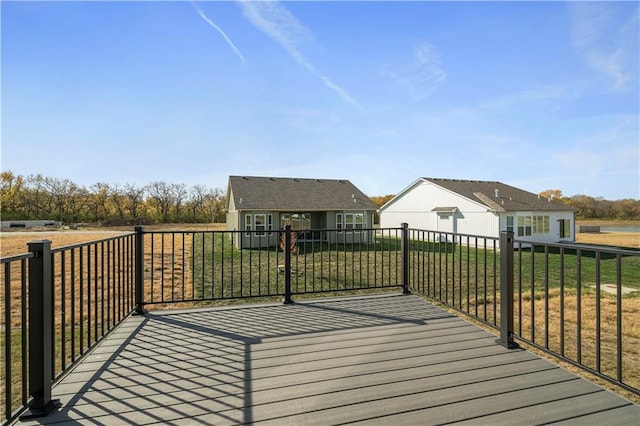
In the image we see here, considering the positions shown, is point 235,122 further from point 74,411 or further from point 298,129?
point 74,411

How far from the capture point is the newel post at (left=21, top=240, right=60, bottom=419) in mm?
1693

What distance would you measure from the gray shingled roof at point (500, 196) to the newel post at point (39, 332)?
752 inches

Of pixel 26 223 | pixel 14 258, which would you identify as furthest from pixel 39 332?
pixel 26 223

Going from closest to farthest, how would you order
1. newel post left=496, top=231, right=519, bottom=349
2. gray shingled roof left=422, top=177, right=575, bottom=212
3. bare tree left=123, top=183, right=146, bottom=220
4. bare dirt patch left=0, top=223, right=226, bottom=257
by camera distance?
newel post left=496, top=231, right=519, bottom=349, bare dirt patch left=0, top=223, right=226, bottom=257, gray shingled roof left=422, top=177, right=575, bottom=212, bare tree left=123, top=183, right=146, bottom=220

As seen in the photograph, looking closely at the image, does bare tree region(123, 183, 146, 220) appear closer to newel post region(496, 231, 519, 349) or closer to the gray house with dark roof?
the gray house with dark roof

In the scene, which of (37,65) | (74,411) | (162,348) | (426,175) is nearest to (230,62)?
(37,65)

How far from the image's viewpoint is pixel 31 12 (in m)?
A: 5.32

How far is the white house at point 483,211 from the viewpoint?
17.6 meters

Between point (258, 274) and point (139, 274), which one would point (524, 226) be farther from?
point (139, 274)

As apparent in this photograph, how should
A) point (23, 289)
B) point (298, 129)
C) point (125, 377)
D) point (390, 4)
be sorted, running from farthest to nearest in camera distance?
point (298, 129) < point (390, 4) < point (125, 377) < point (23, 289)

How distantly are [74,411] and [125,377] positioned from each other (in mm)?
386

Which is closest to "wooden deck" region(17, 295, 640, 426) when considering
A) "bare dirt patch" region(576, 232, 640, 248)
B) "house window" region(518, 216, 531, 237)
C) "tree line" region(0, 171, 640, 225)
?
"house window" region(518, 216, 531, 237)

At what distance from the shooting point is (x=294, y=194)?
1798 centimetres

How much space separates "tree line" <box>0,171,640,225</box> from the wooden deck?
3295 centimetres
